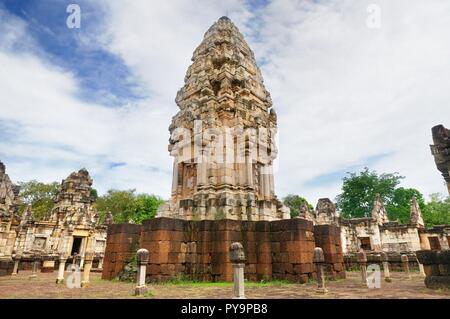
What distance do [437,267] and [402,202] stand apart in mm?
41007

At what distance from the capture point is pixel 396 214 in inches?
1566

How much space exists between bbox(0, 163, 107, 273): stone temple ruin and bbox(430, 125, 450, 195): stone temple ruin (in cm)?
2094

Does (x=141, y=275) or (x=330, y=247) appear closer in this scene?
(x=141, y=275)

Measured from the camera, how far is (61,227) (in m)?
26.2

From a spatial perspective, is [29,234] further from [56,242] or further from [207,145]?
[207,145]

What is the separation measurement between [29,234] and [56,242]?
2273 millimetres

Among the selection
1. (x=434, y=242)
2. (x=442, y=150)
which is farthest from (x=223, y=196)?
(x=434, y=242)

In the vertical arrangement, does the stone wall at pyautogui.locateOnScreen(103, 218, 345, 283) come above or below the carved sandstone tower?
below

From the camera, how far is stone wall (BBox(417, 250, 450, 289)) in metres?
7.04

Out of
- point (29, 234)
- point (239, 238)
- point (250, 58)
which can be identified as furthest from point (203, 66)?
point (29, 234)

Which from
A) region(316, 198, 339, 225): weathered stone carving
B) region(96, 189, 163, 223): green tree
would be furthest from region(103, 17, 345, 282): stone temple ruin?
region(96, 189, 163, 223): green tree

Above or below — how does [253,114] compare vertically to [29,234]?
above

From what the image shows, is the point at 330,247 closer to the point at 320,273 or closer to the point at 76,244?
the point at 320,273

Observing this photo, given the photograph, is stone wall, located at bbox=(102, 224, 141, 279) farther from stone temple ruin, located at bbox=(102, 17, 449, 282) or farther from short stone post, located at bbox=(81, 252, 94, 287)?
short stone post, located at bbox=(81, 252, 94, 287)
